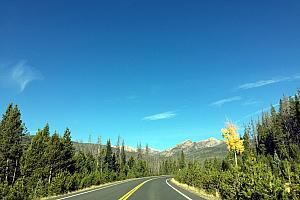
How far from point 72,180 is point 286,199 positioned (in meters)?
22.2

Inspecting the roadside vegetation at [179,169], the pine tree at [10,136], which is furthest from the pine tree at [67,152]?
the pine tree at [10,136]

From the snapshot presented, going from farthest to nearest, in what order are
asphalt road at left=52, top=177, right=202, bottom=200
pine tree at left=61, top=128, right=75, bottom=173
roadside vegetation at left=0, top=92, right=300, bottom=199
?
pine tree at left=61, top=128, right=75, bottom=173 → asphalt road at left=52, top=177, right=202, bottom=200 → roadside vegetation at left=0, top=92, right=300, bottom=199

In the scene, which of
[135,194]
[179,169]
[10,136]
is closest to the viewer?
[135,194]

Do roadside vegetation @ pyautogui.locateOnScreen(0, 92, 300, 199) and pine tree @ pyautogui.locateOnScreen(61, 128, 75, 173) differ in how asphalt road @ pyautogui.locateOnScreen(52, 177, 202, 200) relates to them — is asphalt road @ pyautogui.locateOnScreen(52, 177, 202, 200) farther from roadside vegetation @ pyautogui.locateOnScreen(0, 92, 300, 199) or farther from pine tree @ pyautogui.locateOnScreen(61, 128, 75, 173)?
pine tree @ pyautogui.locateOnScreen(61, 128, 75, 173)

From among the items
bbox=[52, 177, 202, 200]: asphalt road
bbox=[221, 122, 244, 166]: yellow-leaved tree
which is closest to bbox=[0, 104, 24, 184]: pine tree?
bbox=[52, 177, 202, 200]: asphalt road

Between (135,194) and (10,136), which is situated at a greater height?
(10,136)

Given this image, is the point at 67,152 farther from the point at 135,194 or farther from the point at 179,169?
the point at 135,194

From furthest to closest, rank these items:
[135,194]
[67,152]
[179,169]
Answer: [179,169]
[67,152]
[135,194]

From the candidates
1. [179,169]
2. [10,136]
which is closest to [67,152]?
[10,136]

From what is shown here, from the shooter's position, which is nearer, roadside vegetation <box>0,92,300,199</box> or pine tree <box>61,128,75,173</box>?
roadside vegetation <box>0,92,300,199</box>

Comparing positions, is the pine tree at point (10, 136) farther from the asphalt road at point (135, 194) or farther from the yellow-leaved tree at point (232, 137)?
the yellow-leaved tree at point (232, 137)

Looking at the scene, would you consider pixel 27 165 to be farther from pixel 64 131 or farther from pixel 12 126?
pixel 64 131

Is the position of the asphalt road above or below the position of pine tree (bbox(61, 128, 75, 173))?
below

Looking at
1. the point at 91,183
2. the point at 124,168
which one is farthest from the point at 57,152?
the point at 124,168
